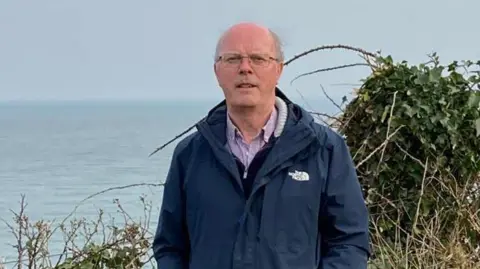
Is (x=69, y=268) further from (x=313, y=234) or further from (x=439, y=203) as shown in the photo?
(x=313, y=234)

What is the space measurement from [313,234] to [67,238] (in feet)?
9.40

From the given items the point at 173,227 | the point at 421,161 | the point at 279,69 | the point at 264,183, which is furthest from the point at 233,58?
the point at 421,161

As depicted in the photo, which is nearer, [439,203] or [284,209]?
[284,209]

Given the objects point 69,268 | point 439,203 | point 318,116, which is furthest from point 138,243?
point 439,203

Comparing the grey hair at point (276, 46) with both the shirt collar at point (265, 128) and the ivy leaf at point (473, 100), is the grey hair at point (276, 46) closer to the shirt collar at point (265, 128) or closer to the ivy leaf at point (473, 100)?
the shirt collar at point (265, 128)

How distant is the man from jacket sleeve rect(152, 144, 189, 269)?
5cm

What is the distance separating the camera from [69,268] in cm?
533

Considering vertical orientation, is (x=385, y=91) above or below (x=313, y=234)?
above

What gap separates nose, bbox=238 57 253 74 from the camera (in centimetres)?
296

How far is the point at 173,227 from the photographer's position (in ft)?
10.4

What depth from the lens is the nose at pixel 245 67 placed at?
2.96 metres

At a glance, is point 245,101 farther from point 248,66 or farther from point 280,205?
point 280,205

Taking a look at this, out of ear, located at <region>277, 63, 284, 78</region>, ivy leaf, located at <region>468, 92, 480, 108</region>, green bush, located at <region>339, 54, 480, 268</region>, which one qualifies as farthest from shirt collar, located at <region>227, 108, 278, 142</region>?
ivy leaf, located at <region>468, 92, 480, 108</region>


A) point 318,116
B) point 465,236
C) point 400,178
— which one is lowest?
point 465,236
